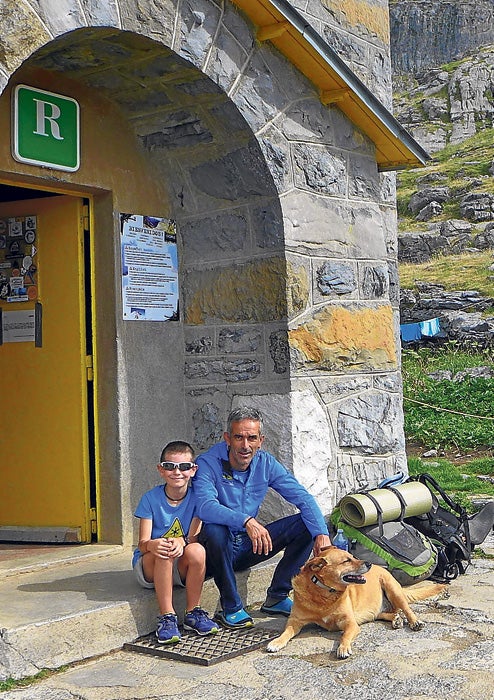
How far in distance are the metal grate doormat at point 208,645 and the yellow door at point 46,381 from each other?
4.92ft

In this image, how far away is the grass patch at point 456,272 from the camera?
25.6m

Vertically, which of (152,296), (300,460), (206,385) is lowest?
(300,460)

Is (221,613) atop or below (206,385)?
below

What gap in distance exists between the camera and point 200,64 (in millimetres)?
5238

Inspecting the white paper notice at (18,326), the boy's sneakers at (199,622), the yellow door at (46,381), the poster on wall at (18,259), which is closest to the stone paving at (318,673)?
the boy's sneakers at (199,622)

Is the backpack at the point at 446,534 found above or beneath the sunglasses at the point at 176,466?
beneath

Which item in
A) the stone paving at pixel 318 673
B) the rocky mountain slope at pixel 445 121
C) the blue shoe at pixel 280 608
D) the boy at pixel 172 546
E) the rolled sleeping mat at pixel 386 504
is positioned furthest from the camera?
the rocky mountain slope at pixel 445 121

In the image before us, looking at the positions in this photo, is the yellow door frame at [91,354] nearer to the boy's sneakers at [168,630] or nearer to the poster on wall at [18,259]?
the poster on wall at [18,259]

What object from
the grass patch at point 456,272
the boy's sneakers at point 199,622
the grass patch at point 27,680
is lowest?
the grass patch at point 27,680

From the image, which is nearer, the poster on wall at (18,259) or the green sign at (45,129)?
the green sign at (45,129)

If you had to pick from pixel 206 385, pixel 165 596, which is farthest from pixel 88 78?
pixel 165 596

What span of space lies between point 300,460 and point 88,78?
8.61 feet

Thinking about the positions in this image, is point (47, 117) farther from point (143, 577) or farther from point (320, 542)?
point (320, 542)

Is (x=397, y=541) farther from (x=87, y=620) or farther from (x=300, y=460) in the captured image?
(x=87, y=620)
